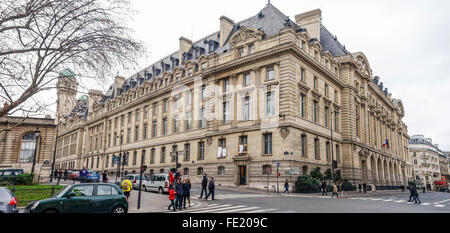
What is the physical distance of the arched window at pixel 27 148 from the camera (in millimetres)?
43719

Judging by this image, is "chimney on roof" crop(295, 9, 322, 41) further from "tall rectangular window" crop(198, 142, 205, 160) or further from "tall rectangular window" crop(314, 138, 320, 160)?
"tall rectangular window" crop(198, 142, 205, 160)

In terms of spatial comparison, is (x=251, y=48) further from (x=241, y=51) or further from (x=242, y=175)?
(x=242, y=175)

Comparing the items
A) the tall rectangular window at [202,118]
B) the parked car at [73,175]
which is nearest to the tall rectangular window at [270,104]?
the tall rectangular window at [202,118]

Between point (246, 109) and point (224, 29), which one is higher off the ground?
point (224, 29)

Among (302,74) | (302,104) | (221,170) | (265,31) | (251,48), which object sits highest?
(265,31)

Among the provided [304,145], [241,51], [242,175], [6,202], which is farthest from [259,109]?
[6,202]

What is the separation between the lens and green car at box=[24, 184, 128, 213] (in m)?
11.3

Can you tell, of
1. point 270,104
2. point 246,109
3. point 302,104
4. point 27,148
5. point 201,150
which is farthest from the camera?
point 201,150

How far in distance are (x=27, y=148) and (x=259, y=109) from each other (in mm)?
33172

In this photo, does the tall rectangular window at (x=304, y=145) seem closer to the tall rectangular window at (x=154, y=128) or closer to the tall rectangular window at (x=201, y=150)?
the tall rectangular window at (x=201, y=150)

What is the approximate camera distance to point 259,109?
123 feet

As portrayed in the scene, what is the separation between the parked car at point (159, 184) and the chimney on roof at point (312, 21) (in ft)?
104
